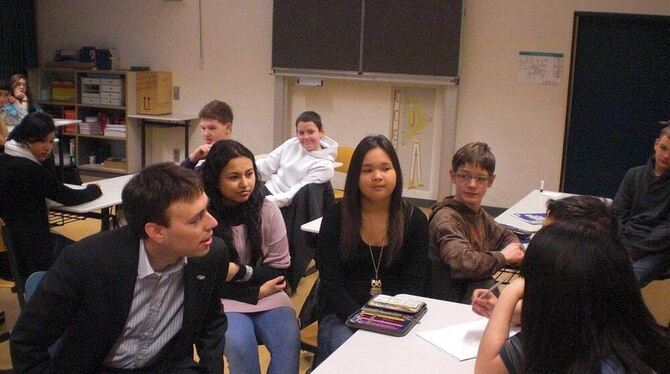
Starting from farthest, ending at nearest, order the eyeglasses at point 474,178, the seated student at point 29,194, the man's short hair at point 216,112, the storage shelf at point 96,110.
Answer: the storage shelf at point 96,110
the man's short hair at point 216,112
the seated student at point 29,194
the eyeglasses at point 474,178

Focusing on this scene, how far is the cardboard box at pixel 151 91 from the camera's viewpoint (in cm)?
727

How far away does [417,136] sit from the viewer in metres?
6.63

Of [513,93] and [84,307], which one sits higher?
[513,93]

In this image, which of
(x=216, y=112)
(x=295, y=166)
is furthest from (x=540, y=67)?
(x=216, y=112)

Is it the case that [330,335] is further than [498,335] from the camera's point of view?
Yes

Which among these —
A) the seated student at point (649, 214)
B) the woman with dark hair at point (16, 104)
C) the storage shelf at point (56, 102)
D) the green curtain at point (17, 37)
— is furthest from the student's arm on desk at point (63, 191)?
the green curtain at point (17, 37)

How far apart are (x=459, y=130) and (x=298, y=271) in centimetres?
313

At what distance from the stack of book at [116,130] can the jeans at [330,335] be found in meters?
5.77

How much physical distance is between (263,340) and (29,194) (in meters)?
1.45

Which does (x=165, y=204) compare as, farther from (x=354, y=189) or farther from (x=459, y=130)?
(x=459, y=130)

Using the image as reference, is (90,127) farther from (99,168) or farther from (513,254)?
(513,254)

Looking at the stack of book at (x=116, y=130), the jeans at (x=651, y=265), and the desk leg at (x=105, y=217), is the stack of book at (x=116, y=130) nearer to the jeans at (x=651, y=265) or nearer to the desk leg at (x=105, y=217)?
the desk leg at (x=105, y=217)

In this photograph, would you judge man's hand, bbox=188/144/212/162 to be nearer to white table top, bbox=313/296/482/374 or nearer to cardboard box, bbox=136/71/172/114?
white table top, bbox=313/296/482/374

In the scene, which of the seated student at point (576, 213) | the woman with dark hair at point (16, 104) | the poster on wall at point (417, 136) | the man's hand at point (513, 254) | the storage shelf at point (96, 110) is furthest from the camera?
the storage shelf at point (96, 110)
